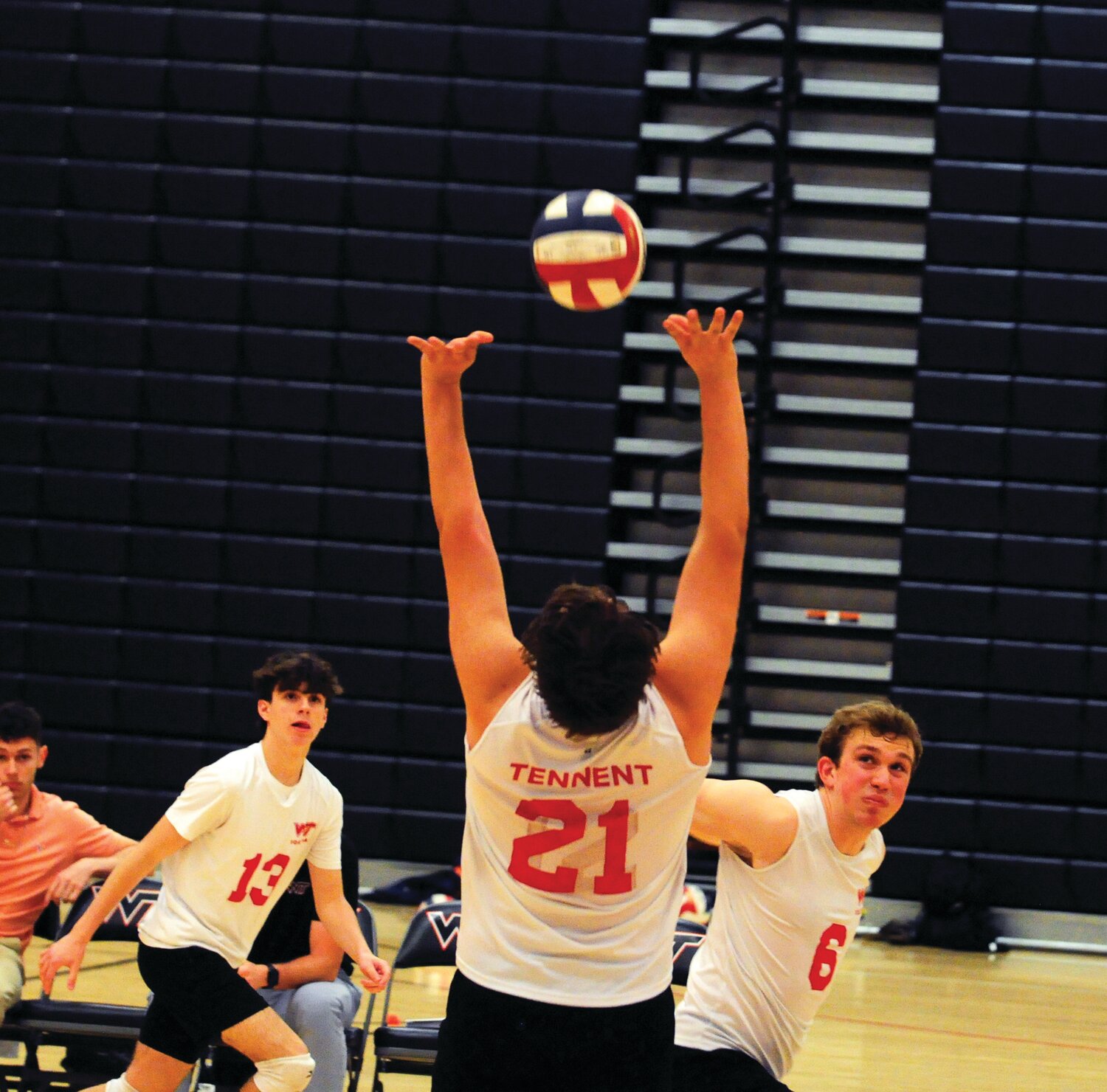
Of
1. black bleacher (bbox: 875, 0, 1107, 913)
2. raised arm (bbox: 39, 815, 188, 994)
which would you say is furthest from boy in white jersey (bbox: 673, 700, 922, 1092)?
black bleacher (bbox: 875, 0, 1107, 913)

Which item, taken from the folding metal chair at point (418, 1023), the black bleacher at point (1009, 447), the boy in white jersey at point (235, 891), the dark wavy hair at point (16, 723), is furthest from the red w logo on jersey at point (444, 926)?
the black bleacher at point (1009, 447)

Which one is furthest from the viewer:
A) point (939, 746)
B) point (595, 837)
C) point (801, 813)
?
point (939, 746)

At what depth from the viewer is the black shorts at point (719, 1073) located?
9.63ft

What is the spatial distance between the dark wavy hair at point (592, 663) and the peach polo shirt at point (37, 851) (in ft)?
11.4

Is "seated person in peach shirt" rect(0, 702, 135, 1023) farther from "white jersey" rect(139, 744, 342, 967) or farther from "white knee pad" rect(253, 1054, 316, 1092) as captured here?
"white knee pad" rect(253, 1054, 316, 1092)

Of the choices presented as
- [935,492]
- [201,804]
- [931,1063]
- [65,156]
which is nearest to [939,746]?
[935,492]

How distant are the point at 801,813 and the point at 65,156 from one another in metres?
6.96

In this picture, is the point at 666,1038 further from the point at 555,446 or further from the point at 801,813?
the point at 555,446

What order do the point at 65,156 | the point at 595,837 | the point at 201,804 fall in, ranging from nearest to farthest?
1. the point at 595,837
2. the point at 201,804
3. the point at 65,156

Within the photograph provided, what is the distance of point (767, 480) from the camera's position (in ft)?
28.2

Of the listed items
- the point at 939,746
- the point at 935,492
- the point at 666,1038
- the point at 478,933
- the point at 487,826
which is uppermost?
the point at 935,492

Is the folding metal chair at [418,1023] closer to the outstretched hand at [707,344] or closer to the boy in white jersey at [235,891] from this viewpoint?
the boy in white jersey at [235,891]

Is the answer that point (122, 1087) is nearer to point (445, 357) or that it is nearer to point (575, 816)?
point (575, 816)

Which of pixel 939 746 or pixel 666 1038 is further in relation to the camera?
pixel 939 746
